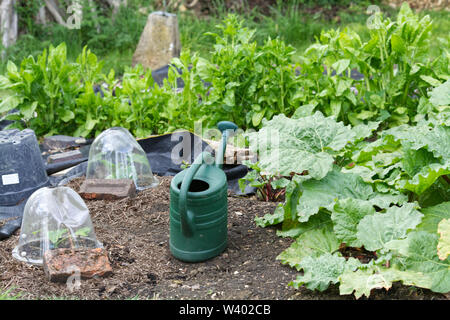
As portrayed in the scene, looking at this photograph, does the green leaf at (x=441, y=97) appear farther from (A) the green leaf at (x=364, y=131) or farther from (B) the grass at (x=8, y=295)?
(B) the grass at (x=8, y=295)

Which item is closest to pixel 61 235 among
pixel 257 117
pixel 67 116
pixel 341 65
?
pixel 257 117

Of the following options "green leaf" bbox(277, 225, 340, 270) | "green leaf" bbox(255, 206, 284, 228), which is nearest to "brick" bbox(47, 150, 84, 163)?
"green leaf" bbox(255, 206, 284, 228)

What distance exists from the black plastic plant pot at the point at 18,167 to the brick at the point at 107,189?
17.6 inches

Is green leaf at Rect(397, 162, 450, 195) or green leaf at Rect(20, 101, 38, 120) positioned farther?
green leaf at Rect(20, 101, 38, 120)

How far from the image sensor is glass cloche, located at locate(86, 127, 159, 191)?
394cm

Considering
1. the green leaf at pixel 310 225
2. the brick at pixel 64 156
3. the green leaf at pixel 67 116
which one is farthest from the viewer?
the green leaf at pixel 67 116

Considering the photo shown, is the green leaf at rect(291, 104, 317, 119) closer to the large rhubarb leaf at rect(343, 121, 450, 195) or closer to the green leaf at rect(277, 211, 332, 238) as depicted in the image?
the large rhubarb leaf at rect(343, 121, 450, 195)

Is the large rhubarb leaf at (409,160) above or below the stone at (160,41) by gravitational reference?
above

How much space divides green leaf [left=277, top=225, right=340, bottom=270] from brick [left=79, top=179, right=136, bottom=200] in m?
1.36

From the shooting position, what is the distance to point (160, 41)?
300 inches

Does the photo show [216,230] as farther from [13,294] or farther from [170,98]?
[170,98]

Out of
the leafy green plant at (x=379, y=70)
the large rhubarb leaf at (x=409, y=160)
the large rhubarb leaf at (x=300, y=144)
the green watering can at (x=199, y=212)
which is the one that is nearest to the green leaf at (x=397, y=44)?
the leafy green plant at (x=379, y=70)

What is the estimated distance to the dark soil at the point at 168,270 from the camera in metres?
2.53
